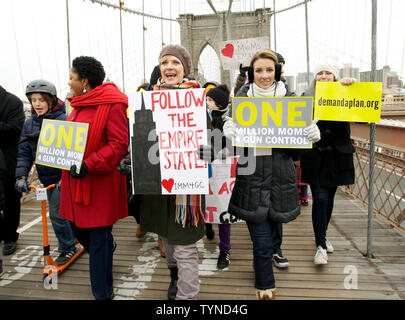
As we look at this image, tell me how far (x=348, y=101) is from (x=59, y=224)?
2.38m

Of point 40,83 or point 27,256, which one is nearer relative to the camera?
point 40,83

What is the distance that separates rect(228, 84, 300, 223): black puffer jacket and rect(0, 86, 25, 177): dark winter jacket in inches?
77.6

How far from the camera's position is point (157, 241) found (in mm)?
2916

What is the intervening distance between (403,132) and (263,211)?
1.66 meters

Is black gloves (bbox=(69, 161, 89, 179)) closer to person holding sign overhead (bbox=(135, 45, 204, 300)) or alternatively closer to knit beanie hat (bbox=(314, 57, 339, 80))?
person holding sign overhead (bbox=(135, 45, 204, 300))

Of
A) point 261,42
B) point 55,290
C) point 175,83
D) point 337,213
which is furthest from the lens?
point 261,42

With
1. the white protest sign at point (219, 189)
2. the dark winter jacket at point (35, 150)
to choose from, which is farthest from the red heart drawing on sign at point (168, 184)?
the dark winter jacket at point (35, 150)

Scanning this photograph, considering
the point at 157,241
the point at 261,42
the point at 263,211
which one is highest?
the point at 261,42

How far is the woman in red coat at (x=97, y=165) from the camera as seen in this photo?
1740mm

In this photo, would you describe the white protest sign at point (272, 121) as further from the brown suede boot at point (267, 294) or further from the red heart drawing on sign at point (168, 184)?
the brown suede boot at point (267, 294)

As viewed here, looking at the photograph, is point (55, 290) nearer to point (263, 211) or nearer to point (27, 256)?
point (27, 256)

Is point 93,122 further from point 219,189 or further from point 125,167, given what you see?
point 219,189

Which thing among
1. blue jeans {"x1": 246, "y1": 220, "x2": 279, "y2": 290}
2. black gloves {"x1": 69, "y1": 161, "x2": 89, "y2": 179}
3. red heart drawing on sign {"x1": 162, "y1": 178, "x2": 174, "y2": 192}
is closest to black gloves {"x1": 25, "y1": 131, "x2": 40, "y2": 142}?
black gloves {"x1": 69, "y1": 161, "x2": 89, "y2": 179}
